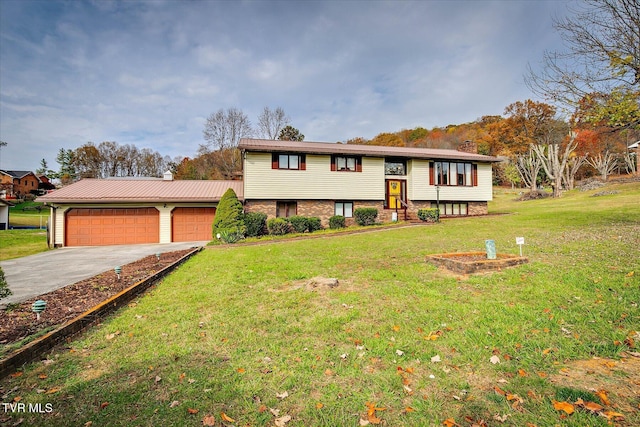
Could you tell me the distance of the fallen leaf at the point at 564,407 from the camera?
7.73 ft

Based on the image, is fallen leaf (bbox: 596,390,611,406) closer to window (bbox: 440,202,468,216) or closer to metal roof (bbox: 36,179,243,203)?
metal roof (bbox: 36,179,243,203)

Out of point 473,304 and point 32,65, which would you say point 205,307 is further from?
point 32,65

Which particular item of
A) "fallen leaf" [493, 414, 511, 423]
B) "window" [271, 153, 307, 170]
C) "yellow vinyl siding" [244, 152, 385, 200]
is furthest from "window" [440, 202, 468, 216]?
"fallen leaf" [493, 414, 511, 423]

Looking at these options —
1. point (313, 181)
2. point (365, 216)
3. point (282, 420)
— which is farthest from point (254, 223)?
point (282, 420)

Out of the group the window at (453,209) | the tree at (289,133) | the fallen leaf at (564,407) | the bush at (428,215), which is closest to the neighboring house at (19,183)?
the tree at (289,133)

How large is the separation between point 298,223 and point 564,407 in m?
15.9

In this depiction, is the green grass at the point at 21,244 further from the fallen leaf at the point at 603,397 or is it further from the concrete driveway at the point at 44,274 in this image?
the fallen leaf at the point at 603,397

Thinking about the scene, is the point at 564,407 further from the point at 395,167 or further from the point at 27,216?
the point at 27,216

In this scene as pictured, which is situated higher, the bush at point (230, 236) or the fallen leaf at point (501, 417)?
the bush at point (230, 236)

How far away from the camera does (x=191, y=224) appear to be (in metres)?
19.1

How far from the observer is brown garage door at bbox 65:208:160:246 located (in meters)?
17.8

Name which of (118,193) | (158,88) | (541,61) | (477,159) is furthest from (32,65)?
(477,159)

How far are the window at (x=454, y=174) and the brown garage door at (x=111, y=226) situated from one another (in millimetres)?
19012

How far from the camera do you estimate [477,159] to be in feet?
70.5
